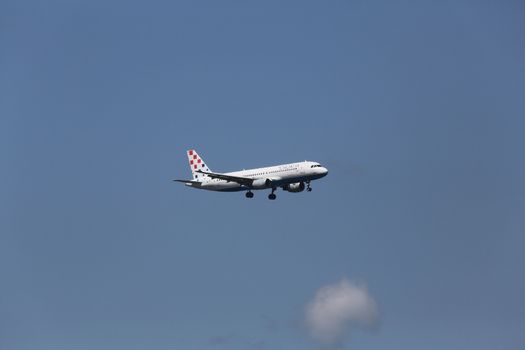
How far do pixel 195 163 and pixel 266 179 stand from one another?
26962 millimetres

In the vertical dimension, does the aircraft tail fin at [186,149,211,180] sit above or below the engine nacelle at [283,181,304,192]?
above

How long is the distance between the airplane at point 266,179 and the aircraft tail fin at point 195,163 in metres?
11.1

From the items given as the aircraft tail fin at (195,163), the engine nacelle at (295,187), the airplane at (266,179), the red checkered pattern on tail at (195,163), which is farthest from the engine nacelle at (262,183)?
the red checkered pattern on tail at (195,163)

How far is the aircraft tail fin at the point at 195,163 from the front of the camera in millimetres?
187875

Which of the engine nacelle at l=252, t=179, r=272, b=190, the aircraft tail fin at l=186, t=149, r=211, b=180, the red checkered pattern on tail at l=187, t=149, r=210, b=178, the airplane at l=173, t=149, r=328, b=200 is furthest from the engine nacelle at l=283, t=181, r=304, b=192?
the red checkered pattern on tail at l=187, t=149, r=210, b=178

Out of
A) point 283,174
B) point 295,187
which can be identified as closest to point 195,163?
point 295,187

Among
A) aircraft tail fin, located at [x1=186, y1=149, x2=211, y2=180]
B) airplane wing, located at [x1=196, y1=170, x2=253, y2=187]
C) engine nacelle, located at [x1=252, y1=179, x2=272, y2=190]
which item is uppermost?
aircraft tail fin, located at [x1=186, y1=149, x2=211, y2=180]

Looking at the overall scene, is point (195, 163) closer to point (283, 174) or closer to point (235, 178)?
point (235, 178)

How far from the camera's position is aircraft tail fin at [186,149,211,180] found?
18788cm

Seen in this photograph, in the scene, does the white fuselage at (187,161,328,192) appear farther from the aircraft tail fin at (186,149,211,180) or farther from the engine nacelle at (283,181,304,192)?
the aircraft tail fin at (186,149,211,180)

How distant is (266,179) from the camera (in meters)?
166

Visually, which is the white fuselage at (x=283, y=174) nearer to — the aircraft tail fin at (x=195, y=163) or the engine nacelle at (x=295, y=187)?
the engine nacelle at (x=295, y=187)

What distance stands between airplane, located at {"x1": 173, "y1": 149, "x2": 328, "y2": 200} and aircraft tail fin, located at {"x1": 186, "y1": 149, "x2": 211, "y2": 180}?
11.1 m

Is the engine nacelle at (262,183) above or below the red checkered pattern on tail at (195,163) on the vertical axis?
below
